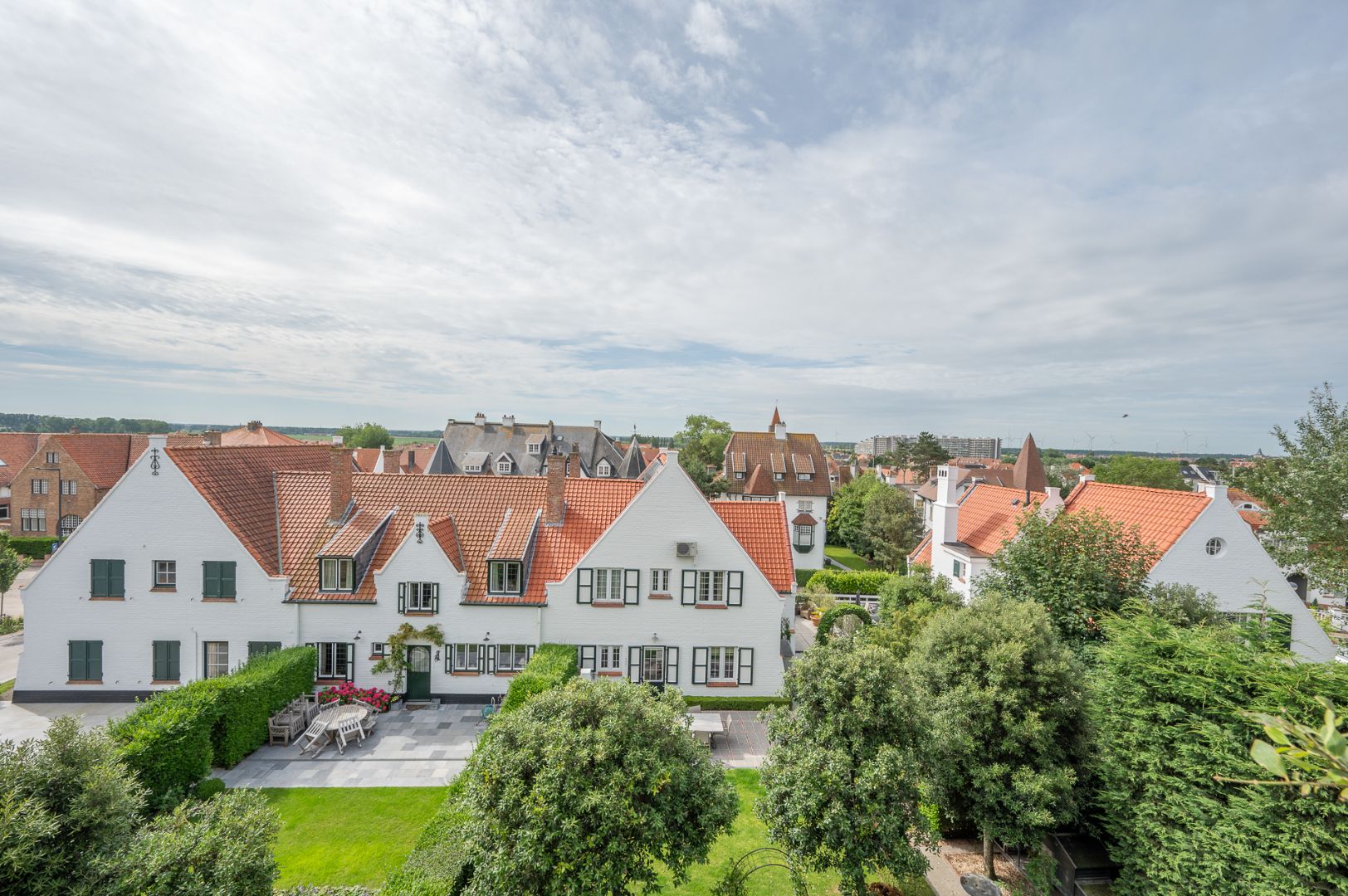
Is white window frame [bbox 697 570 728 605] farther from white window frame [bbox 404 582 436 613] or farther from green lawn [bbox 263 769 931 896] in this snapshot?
white window frame [bbox 404 582 436 613]

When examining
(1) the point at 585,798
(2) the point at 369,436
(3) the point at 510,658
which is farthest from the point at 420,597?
(2) the point at 369,436

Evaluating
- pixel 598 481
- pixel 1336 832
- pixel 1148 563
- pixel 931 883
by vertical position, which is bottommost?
pixel 931 883

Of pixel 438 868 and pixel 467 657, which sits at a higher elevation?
pixel 438 868

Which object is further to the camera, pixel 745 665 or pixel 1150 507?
pixel 745 665

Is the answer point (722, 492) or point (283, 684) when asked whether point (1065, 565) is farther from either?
point (722, 492)

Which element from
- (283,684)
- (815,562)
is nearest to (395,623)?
(283,684)

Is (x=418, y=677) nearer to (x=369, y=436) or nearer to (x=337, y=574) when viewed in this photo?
(x=337, y=574)

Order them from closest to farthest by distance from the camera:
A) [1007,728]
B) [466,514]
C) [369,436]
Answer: [1007,728]
[466,514]
[369,436]

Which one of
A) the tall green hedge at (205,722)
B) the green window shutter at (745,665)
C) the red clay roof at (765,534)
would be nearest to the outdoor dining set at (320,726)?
the tall green hedge at (205,722)
